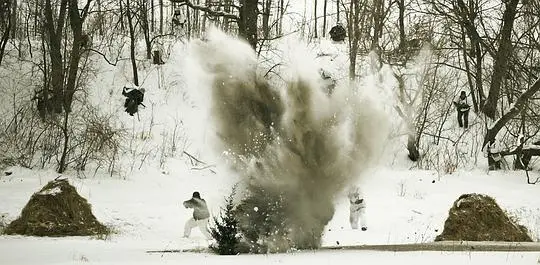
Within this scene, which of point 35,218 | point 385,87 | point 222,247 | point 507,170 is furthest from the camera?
point 385,87

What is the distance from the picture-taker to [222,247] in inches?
362

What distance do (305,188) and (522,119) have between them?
12.1 metres

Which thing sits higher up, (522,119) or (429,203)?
(522,119)

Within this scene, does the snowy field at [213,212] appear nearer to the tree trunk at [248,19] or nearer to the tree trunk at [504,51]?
the tree trunk at [504,51]

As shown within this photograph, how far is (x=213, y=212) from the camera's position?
14391 mm

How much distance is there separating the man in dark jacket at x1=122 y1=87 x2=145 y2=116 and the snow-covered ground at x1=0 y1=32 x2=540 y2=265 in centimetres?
35

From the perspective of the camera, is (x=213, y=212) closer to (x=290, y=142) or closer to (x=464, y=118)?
(x=290, y=142)

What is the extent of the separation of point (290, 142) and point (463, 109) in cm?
1510

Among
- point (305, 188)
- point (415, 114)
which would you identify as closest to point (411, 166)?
point (415, 114)

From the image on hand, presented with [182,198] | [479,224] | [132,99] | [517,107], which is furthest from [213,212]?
[517,107]

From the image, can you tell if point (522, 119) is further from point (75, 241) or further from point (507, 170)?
point (75, 241)

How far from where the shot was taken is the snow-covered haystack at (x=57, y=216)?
11.7 metres

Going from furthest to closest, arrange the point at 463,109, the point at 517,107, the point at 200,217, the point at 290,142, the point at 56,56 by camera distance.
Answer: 1. the point at 463,109
2. the point at 56,56
3. the point at 517,107
4. the point at 200,217
5. the point at 290,142

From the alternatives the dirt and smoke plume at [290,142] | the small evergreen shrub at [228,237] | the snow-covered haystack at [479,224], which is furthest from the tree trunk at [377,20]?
the small evergreen shrub at [228,237]
